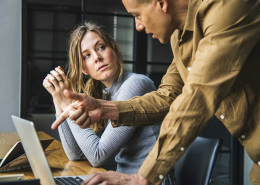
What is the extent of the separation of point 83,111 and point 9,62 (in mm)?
2443

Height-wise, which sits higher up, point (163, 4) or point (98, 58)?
point (163, 4)

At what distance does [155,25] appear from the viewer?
1.29m

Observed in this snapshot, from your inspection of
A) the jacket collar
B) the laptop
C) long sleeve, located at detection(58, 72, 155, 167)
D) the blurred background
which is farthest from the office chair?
the blurred background

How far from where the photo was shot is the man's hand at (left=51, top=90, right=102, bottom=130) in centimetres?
122

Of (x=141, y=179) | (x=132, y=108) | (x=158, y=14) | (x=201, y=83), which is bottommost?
(x=141, y=179)

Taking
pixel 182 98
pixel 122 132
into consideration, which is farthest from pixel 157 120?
pixel 182 98

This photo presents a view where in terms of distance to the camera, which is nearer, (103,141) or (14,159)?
(14,159)

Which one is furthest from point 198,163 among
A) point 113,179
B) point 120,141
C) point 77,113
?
point 113,179

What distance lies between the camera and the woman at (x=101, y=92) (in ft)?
5.73

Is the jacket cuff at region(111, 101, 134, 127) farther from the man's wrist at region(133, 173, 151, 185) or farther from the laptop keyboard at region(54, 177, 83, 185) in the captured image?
the man's wrist at region(133, 173, 151, 185)

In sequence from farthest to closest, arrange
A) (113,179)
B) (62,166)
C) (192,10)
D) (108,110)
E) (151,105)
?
1. (62,166)
2. (151,105)
3. (108,110)
4. (192,10)
5. (113,179)

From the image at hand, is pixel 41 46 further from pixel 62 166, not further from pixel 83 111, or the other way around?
pixel 83 111

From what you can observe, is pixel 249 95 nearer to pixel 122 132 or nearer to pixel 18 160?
pixel 122 132

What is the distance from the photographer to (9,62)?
3.47 meters
